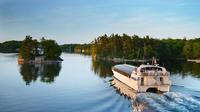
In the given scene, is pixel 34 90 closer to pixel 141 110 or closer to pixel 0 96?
pixel 0 96

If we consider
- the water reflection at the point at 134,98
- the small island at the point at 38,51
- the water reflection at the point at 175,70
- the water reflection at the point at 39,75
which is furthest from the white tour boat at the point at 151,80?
the small island at the point at 38,51

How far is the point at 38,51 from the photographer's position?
178 m

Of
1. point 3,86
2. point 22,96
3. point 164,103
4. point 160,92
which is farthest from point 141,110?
point 3,86

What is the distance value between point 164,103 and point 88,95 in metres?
16.9

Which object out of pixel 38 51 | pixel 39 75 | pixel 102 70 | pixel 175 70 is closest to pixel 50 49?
pixel 38 51

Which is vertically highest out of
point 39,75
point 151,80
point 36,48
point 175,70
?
point 36,48

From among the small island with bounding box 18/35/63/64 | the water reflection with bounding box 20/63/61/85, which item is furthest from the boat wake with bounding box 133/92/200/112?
the small island with bounding box 18/35/63/64

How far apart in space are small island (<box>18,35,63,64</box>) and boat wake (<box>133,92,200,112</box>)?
126m

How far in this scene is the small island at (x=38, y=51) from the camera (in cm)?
17162

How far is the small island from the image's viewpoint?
172 metres

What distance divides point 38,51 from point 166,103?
140352 millimetres

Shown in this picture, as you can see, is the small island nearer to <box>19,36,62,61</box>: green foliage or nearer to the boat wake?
<box>19,36,62,61</box>: green foliage

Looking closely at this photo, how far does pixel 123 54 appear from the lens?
199875 mm

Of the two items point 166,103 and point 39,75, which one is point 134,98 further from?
point 39,75
